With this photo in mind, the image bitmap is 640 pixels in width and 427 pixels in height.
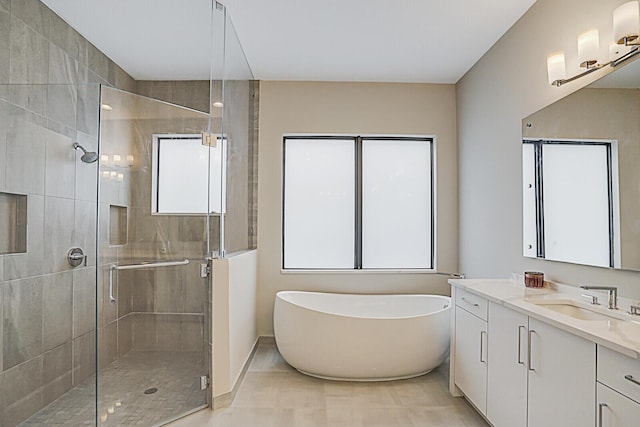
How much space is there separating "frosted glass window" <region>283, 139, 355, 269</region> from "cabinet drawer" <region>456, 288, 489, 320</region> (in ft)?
5.70

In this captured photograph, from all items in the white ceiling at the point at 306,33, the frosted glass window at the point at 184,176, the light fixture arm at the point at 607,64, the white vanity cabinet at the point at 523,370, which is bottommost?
the white vanity cabinet at the point at 523,370

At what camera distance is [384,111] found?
471 centimetres

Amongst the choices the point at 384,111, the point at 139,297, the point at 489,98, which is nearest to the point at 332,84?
the point at 384,111

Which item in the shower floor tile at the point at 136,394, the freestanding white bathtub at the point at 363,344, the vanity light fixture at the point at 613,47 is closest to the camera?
the vanity light fixture at the point at 613,47

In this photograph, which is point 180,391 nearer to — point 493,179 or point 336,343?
point 336,343

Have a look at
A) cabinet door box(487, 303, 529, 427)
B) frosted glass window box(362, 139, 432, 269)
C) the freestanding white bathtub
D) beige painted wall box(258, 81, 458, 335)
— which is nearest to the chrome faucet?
cabinet door box(487, 303, 529, 427)

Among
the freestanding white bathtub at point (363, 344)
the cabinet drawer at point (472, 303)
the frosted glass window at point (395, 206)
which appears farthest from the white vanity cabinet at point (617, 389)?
the frosted glass window at point (395, 206)

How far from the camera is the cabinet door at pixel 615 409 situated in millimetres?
1476

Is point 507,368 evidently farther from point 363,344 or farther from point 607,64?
point 607,64

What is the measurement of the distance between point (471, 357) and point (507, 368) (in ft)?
1.83

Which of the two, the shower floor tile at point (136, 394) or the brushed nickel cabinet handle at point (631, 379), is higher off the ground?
the brushed nickel cabinet handle at point (631, 379)

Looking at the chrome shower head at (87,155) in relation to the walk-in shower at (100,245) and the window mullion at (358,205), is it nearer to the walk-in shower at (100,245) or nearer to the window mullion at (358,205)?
the walk-in shower at (100,245)

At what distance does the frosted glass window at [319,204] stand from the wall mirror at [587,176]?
6.61 ft

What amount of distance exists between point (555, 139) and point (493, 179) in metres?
0.98
